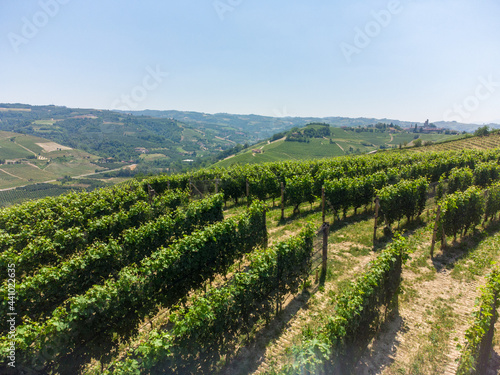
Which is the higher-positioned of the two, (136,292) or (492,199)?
(492,199)

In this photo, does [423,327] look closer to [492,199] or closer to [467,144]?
[492,199]

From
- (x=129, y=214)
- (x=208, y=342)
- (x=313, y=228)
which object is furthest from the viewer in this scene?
(x=129, y=214)

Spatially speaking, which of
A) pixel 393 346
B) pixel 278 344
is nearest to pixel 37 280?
pixel 278 344

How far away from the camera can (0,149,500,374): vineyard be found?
5473 mm

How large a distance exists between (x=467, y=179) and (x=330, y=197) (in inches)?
411

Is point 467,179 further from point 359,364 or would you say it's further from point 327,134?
point 327,134

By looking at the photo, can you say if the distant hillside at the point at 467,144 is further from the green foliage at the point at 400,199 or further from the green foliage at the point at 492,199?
the green foliage at the point at 400,199

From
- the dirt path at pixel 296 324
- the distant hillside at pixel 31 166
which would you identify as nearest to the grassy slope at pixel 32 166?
the distant hillside at pixel 31 166

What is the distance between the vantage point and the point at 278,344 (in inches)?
265

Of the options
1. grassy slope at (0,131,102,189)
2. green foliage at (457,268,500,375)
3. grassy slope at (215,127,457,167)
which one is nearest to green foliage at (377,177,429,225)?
green foliage at (457,268,500,375)

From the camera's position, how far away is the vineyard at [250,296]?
5.47 metres

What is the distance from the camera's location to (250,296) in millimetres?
6688

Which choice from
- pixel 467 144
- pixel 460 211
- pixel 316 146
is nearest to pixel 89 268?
pixel 460 211

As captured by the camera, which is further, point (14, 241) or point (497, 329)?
point (14, 241)
